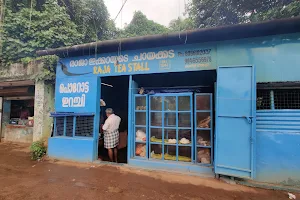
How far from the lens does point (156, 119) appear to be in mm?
4805

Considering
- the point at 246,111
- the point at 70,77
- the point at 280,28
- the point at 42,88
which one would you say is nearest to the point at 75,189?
the point at 70,77

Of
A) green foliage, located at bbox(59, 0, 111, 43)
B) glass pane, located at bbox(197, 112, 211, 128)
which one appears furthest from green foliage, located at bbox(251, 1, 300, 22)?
green foliage, located at bbox(59, 0, 111, 43)

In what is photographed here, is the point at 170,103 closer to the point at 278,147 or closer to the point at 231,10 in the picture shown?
the point at 278,147

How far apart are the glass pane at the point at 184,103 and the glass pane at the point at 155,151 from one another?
123 cm

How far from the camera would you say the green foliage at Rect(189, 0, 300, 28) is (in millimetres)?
9008

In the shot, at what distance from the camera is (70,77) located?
18.3 feet

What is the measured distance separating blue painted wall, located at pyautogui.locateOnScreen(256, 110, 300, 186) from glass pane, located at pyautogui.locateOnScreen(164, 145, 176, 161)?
1.91 metres

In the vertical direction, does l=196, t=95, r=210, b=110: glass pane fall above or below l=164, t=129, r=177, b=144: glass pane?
above

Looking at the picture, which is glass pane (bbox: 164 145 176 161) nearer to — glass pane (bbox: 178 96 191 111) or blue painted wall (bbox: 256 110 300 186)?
glass pane (bbox: 178 96 191 111)

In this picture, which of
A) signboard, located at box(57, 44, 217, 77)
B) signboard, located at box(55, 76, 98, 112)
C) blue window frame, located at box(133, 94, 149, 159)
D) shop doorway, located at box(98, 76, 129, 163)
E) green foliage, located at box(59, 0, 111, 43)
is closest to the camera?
signboard, located at box(57, 44, 217, 77)

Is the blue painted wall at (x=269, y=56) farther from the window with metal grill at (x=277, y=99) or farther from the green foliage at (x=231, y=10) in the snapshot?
the green foliage at (x=231, y=10)

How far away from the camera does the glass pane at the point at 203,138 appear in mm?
4382

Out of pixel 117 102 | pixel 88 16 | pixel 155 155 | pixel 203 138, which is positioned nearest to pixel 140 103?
pixel 155 155

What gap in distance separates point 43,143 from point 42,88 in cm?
220
